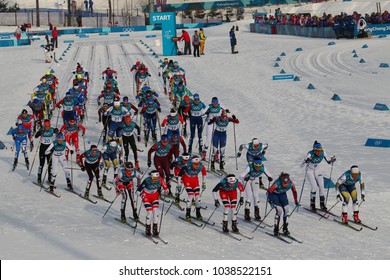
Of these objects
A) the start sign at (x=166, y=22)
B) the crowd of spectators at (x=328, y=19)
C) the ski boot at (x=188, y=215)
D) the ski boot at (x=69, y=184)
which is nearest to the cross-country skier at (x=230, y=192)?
the ski boot at (x=188, y=215)

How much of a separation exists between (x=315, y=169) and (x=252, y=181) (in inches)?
68.4

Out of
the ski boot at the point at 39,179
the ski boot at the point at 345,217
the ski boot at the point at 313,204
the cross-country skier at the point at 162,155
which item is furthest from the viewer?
the ski boot at the point at 39,179

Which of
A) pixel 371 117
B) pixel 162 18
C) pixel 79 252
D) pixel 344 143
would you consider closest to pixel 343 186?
pixel 79 252

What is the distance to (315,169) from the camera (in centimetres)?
1644

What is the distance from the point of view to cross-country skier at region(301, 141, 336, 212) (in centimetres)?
1628

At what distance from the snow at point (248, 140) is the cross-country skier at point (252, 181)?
0.40 m

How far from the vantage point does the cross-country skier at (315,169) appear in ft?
53.4

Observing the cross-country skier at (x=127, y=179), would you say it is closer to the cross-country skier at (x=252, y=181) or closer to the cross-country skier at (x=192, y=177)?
the cross-country skier at (x=192, y=177)

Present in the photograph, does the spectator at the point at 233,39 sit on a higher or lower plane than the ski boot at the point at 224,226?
higher

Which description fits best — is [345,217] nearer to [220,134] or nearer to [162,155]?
[162,155]

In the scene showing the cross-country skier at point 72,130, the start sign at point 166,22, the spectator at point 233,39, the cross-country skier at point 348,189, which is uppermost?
the start sign at point 166,22

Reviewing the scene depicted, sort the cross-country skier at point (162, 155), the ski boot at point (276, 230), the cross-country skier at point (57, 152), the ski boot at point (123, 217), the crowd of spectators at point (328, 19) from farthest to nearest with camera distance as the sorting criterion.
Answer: the crowd of spectators at point (328, 19) < the cross-country skier at point (57, 152) < the cross-country skier at point (162, 155) < the ski boot at point (123, 217) < the ski boot at point (276, 230)

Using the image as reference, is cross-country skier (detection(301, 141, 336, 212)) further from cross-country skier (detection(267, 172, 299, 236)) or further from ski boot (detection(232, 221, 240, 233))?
ski boot (detection(232, 221, 240, 233))

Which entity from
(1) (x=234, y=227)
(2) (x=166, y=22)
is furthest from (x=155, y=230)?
(2) (x=166, y=22)
